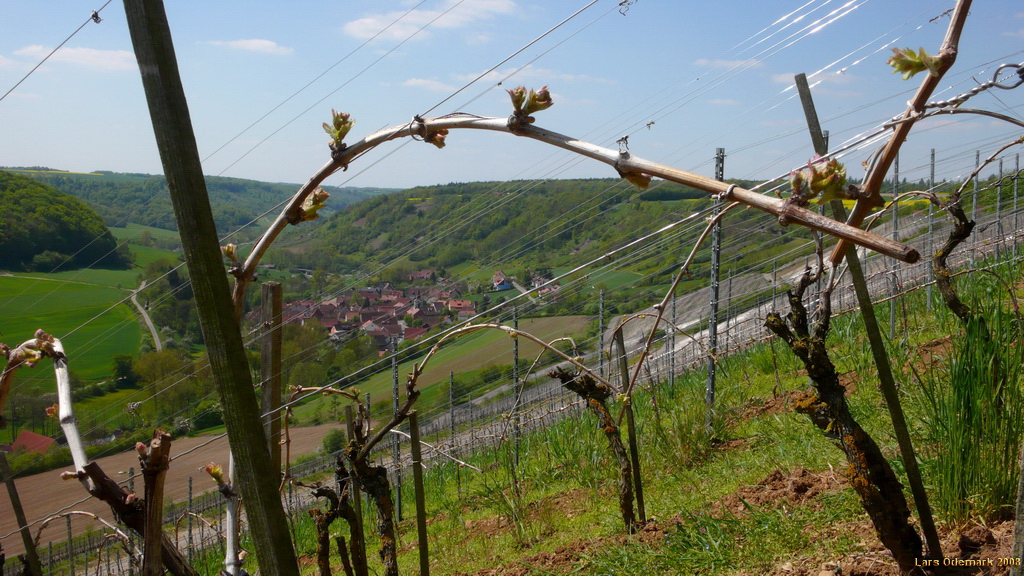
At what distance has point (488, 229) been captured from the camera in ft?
59.3

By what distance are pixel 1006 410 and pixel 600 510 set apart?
8.36 feet

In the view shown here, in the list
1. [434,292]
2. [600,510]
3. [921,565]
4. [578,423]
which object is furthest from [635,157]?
[434,292]

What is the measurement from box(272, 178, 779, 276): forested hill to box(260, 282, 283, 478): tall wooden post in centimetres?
589

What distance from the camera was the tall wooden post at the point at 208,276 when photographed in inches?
46.9

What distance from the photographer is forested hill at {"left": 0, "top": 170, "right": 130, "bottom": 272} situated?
1538cm

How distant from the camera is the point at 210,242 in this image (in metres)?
1.25

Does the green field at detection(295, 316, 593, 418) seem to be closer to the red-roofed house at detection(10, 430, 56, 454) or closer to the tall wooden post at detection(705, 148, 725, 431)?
the tall wooden post at detection(705, 148, 725, 431)

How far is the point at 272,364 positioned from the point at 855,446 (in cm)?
187

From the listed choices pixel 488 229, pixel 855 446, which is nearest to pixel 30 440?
pixel 855 446

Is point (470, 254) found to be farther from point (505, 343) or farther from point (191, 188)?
point (191, 188)

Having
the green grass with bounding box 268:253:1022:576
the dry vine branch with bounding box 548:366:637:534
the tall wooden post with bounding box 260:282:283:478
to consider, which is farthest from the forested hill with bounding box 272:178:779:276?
the tall wooden post with bounding box 260:282:283:478

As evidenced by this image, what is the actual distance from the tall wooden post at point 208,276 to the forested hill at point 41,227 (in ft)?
52.2

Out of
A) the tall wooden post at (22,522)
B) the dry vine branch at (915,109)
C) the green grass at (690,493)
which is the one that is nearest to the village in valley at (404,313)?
the green grass at (690,493)

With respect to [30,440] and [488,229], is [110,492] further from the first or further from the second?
[488,229]
